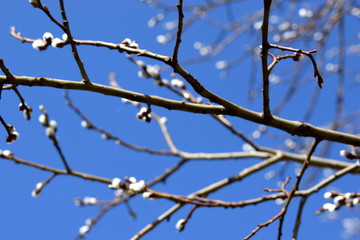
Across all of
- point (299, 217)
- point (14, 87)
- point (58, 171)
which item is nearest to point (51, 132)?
point (58, 171)

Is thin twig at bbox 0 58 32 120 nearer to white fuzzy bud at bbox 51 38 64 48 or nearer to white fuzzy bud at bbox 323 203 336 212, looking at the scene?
white fuzzy bud at bbox 51 38 64 48

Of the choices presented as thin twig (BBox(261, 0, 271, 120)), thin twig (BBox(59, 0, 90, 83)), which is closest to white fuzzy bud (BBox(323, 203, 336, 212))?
thin twig (BBox(261, 0, 271, 120))

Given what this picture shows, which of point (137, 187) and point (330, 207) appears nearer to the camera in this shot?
point (137, 187)

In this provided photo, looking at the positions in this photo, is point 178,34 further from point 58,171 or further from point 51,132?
point 58,171

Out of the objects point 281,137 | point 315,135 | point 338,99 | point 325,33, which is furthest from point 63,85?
point 281,137

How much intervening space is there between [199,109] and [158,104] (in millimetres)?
136

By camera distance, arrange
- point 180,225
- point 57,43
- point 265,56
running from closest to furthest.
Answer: point 265,56, point 57,43, point 180,225

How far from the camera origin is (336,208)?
193cm

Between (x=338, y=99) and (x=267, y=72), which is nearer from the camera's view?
(x=267, y=72)

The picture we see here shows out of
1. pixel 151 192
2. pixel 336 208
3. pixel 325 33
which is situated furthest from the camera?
pixel 325 33

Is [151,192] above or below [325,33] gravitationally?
below

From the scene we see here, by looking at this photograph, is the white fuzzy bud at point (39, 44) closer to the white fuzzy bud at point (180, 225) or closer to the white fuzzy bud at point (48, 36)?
the white fuzzy bud at point (48, 36)

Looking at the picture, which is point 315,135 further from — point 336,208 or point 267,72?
point 336,208

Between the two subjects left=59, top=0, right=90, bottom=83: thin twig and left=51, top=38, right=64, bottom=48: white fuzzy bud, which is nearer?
left=59, top=0, right=90, bottom=83: thin twig
